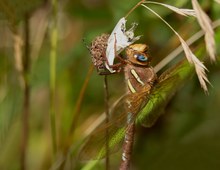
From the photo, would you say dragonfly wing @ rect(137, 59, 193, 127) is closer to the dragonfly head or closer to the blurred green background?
the dragonfly head

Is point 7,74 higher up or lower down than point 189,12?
lower down

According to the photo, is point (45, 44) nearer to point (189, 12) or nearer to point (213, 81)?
point (213, 81)

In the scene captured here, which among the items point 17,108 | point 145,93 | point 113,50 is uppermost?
point 113,50

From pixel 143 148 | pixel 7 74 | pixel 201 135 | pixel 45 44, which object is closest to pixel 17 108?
pixel 7 74

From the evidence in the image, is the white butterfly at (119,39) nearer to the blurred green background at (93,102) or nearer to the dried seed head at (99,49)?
the dried seed head at (99,49)

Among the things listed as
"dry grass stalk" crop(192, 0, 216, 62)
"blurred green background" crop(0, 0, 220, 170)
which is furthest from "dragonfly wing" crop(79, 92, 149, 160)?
"blurred green background" crop(0, 0, 220, 170)

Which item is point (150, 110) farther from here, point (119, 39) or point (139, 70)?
point (119, 39)

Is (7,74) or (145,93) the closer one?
(145,93)

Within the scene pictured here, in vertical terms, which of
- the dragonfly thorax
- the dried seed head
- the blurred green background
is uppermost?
the dried seed head

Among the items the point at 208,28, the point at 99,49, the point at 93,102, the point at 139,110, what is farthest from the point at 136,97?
the point at 93,102
